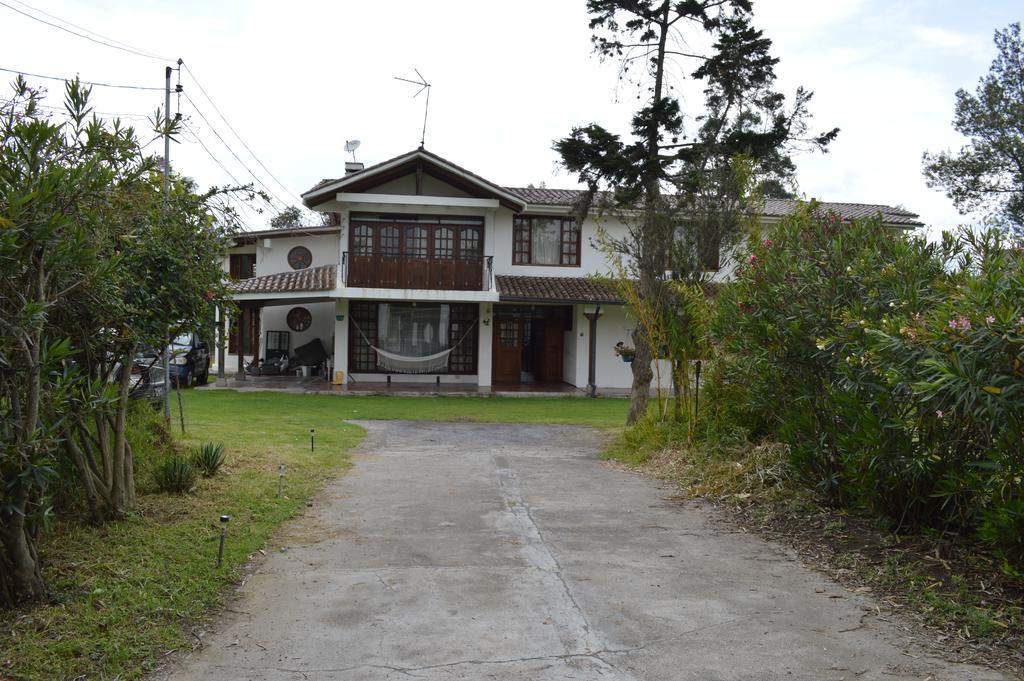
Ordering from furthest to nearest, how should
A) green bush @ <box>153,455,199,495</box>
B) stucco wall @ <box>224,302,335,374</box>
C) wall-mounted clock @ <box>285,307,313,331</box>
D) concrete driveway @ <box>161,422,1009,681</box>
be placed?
1. wall-mounted clock @ <box>285,307,313,331</box>
2. stucco wall @ <box>224,302,335,374</box>
3. green bush @ <box>153,455,199,495</box>
4. concrete driveway @ <box>161,422,1009,681</box>

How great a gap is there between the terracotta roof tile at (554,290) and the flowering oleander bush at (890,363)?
42.3 feet

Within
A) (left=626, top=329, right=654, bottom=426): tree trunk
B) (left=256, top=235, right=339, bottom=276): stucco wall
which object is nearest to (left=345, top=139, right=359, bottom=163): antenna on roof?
(left=256, top=235, right=339, bottom=276): stucco wall

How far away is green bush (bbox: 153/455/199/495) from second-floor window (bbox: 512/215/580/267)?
16470 millimetres

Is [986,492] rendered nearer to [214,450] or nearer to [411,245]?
[214,450]

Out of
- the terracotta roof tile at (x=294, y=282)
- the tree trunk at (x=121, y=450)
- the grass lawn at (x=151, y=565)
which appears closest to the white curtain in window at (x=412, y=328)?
the terracotta roof tile at (x=294, y=282)

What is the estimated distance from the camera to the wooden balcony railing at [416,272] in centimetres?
2148

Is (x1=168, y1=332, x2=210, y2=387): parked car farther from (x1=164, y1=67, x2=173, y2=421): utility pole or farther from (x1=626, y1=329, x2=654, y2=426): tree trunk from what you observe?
(x1=626, y1=329, x2=654, y2=426): tree trunk

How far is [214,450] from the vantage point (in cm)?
837

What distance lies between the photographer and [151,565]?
5.37 m

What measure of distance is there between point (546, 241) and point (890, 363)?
18.8 meters

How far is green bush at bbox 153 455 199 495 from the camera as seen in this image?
24.2 feet

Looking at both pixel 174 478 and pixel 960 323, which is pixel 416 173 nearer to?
pixel 174 478

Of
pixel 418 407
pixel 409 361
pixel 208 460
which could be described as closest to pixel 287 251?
pixel 409 361

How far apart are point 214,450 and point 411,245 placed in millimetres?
14578
